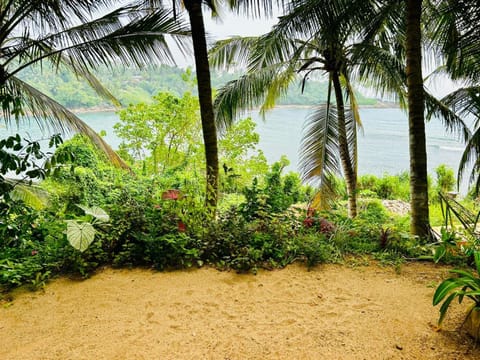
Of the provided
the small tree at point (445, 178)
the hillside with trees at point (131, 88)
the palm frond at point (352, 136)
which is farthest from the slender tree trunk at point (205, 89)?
the small tree at point (445, 178)

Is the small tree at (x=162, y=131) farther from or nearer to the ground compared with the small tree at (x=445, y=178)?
farther from the ground

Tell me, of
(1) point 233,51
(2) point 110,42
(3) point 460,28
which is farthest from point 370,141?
(2) point 110,42

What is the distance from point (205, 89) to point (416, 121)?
2376 millimetres

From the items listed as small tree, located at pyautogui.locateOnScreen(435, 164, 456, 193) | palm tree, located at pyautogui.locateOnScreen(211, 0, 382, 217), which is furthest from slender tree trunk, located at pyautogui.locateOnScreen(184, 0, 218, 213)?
small tree, located at pyautogui.locateOnScreen(435, 164, 456, 193)

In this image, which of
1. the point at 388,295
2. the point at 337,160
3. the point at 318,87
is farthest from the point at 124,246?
the point at 318,87

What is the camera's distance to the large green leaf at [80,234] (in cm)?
276

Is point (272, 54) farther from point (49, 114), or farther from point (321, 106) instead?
point (49, 114)

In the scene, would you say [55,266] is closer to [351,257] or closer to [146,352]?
[146,352]

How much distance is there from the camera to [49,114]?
4438mm

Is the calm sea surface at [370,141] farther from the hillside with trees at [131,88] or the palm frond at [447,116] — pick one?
the palm frond at [447,116]

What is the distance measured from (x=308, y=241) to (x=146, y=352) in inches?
77.1

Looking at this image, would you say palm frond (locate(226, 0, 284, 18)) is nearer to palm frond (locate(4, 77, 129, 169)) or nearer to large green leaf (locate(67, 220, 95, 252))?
palm frond (locate(4, 77, 129, 169))

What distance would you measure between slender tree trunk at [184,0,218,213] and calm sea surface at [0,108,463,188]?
5.37 m

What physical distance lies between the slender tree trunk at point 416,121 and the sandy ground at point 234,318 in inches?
32.5
